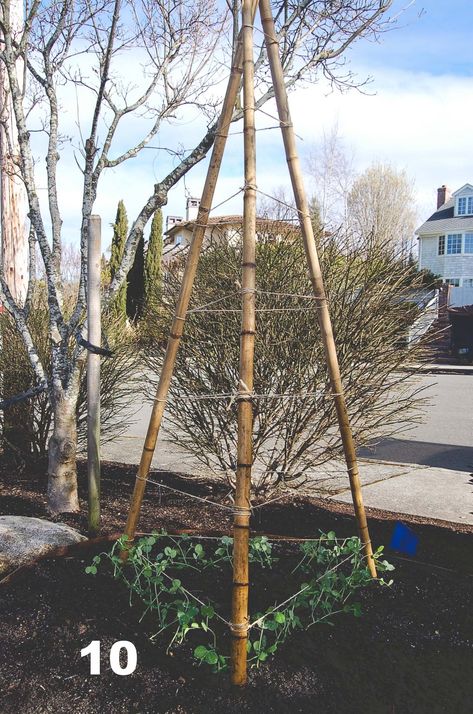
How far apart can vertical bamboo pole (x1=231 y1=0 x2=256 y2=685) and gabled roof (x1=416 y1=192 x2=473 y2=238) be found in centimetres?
3597

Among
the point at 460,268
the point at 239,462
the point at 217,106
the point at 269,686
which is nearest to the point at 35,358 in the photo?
the point at 217,106

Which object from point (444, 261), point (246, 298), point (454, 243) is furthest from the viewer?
point (444, 261)

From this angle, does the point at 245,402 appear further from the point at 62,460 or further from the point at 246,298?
the point at 62,460

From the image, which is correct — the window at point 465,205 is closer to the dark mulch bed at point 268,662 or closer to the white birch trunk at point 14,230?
the white birch trunk at point 14,230

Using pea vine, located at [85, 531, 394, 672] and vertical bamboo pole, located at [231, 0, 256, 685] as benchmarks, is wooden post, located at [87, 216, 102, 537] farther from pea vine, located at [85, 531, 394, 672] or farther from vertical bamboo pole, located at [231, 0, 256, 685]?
vertical bamboo pole, located at [231, 0, 256, 685]

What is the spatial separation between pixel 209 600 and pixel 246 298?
1.10 metres

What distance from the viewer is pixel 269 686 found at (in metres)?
2.30

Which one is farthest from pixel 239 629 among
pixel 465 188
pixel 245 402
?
pixel 465 188

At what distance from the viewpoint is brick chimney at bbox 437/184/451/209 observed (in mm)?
40344

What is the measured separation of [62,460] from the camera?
4.01m

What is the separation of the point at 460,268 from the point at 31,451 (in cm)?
3476

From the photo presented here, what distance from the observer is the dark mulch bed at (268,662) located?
2.25 m

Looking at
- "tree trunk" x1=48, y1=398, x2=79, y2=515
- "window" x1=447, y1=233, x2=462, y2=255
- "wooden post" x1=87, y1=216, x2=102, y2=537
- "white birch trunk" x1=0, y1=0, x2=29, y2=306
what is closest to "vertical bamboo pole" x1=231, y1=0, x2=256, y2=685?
"wooden post" x1=87, y1=216, x2=102, y2=537

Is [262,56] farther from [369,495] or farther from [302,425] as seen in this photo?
[369,495]
